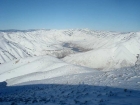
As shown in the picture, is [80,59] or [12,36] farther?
[12,36]

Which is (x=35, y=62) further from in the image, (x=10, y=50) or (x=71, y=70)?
(x=10, y=50)

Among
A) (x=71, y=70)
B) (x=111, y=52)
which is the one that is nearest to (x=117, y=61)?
(x=111, y=52)

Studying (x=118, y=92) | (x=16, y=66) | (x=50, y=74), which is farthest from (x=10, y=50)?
(x=118, y=92)

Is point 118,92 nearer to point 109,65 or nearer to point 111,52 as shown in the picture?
point 109,65

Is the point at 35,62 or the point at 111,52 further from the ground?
the point at 111,52

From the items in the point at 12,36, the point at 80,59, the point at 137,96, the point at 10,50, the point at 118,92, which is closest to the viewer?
the point at 137,96

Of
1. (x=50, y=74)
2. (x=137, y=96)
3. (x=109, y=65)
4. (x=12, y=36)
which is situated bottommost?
(x=137, y=96)

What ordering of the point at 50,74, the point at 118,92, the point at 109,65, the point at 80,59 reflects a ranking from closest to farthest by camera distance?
the point at 118,92
the point at 50,74
the point at 109,65
the point at 80,59
